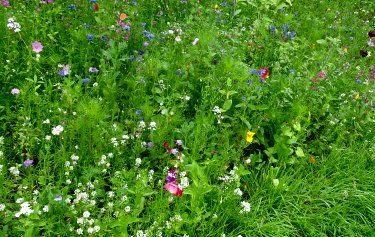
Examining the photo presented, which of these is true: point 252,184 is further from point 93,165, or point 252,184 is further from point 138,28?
point 138,28

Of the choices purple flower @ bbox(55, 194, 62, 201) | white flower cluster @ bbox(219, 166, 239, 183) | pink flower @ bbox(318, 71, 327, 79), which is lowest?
white flower cluster @ bbox(219, 166, 239, 183)

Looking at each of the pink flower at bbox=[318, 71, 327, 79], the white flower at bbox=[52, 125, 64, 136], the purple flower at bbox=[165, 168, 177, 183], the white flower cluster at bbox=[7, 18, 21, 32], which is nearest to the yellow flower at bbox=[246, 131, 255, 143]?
the purple flower at bbox=[165, 168, 177, 183]

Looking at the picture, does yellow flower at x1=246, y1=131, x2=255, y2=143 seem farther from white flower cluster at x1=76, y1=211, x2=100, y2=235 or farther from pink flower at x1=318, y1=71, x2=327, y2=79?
white flower cluster at x1=76, y1=211, x2=100, y2=235

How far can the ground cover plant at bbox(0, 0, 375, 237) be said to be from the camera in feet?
7.50

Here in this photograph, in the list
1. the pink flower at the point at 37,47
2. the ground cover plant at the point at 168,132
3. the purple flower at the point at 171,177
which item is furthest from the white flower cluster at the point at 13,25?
the purple flower at the point at 171,177

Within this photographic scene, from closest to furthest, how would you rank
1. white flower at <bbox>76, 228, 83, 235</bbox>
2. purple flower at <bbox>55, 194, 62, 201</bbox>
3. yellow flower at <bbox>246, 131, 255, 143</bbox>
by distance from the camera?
white flower at <bbox>76, 228, 83, 235</bbox>
purple flower at <bbox>55, 194, 62, 201</bbox>
yellow flower at <bbox>246, 131, 255, 143</bbox>

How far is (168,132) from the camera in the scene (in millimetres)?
2809

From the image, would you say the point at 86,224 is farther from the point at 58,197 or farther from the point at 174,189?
the point at 174,189

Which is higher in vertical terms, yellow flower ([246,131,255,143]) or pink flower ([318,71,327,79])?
pink flower ([318,71,327,79])

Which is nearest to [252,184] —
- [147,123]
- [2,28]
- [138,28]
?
[147,123]

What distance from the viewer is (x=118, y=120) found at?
9.77 feet

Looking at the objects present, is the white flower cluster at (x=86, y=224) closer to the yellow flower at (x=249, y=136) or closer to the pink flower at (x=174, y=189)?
the pink flower at (x=174, y=189)

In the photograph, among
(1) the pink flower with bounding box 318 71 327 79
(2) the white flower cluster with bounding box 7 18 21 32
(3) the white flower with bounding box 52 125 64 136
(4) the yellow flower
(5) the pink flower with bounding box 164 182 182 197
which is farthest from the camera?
(1) the pink flower with bounding box 318 71 327 79

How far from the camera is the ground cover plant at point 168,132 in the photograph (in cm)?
229
